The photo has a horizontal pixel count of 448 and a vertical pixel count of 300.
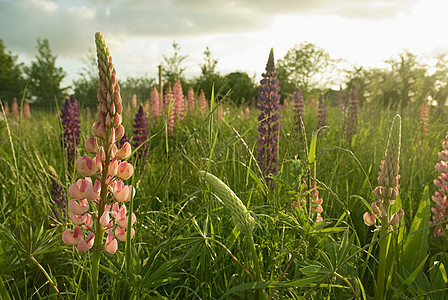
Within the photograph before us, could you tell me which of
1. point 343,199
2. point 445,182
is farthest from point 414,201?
point 445,182

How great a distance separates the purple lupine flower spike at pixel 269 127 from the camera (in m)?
3.32

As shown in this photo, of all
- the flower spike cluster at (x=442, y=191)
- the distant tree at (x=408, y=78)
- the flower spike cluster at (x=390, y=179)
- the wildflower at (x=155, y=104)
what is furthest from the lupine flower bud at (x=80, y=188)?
the distant tree at (x=408, y=78)

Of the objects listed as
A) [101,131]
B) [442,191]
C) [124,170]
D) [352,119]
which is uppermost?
[101,131]

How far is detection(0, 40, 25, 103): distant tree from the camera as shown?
4522 cm

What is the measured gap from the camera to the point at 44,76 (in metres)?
48.5

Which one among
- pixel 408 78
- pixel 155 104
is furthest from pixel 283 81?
pixel 155 104

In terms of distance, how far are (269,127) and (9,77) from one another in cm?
5425

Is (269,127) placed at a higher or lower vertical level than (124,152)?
lower

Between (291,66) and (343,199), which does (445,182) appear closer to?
(343,199)

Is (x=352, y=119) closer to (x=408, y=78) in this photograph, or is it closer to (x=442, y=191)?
(x=442, y=191)

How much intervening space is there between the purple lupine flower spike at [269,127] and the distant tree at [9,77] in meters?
46.4

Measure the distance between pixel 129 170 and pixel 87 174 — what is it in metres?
0.14

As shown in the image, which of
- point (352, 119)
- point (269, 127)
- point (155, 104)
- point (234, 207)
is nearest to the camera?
point (234, 207)

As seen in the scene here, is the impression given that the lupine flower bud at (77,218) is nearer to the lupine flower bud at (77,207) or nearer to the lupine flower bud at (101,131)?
the lupine flower bud at (77,207)
